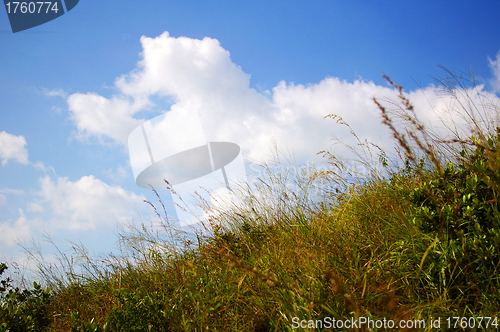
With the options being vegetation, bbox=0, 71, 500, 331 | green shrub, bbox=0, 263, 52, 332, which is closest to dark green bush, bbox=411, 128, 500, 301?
vegetation, bbox=0, 71, 500, 331

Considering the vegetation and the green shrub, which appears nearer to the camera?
the vegetation

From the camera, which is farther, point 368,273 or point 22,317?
point 22,317

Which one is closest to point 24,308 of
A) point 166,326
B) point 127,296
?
point 127,296

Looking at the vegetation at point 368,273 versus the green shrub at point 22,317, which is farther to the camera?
the green shrub at point 22,317

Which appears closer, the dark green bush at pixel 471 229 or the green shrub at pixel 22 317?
the dark green bush at pixel 471 229

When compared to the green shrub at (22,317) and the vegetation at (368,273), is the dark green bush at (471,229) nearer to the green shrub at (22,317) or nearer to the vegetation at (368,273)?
the vegetation at (368,273)

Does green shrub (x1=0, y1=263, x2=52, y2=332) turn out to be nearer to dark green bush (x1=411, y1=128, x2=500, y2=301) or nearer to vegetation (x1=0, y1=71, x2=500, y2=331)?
vegetation (x1=0, y1=71, x2=500, y2=331)

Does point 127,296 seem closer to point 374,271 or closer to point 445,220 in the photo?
→ point 374,271

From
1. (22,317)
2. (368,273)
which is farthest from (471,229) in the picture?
(22,317)

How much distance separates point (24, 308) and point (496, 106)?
4.37 meters

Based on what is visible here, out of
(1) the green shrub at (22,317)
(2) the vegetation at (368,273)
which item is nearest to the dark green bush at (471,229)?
(2) the vegetation at (368,273)

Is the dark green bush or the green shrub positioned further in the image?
the green shrub

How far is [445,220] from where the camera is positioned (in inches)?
56.9

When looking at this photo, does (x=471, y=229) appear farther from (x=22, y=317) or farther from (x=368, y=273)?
(x=22, y=317)
